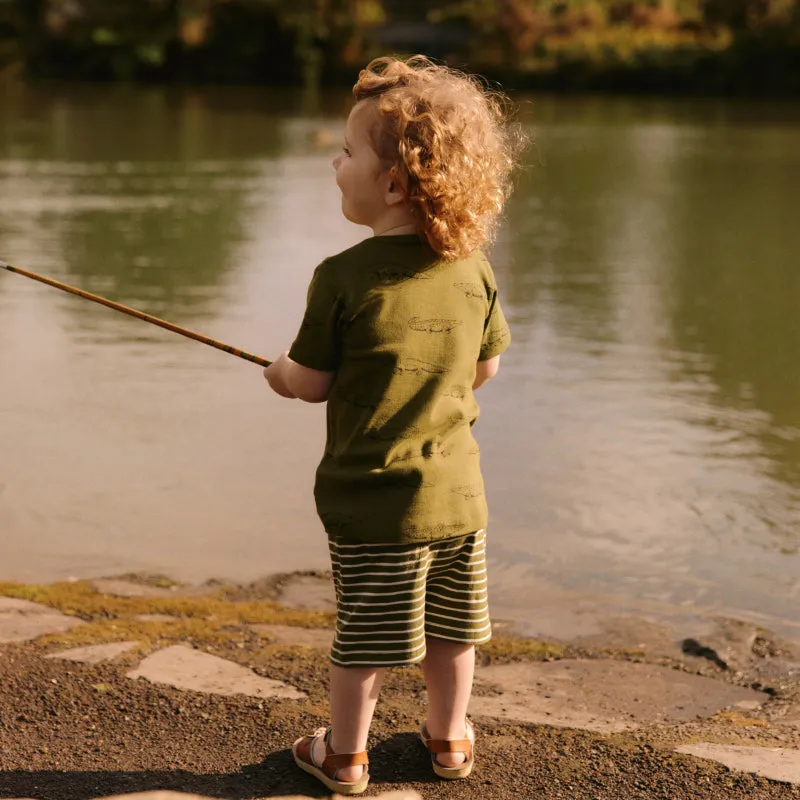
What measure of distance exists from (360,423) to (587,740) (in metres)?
0.84

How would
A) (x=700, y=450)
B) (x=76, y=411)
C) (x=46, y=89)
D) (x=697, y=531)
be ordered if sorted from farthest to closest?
1. (x=46, y=89)
2. (x=76, y=411)
3. (x=700, y=450)
4. (x=697, y=531)

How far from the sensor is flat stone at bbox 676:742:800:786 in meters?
2.49

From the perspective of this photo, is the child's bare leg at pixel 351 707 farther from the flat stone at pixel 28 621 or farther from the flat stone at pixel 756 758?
the flat stone at pixel 28 621

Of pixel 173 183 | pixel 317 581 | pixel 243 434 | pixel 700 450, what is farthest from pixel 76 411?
pixel 173 183

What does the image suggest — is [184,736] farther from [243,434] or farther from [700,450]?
[700,450]

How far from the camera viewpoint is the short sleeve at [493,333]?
244 cm

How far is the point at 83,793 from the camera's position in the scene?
92.7 inches

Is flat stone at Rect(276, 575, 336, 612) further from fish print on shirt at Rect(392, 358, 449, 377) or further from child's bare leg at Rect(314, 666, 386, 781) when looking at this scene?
fish print on shirt at Rect(392, 358, 449, 377)

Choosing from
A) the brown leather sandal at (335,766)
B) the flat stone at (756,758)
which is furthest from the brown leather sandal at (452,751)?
→ the flat stone at (756,758)

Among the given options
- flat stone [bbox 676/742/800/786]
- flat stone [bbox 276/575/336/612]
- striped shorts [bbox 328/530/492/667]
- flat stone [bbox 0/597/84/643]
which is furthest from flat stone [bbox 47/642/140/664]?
flat stone [bbox 676/742/800/786]

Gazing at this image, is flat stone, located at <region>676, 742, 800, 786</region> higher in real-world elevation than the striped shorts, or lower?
lower

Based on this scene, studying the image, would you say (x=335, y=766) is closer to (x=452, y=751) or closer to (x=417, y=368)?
(x=452, y=751)

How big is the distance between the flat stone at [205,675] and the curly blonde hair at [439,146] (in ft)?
3.64

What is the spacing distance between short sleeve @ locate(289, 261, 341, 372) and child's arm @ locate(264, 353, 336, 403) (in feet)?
0.05
